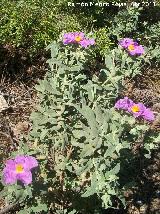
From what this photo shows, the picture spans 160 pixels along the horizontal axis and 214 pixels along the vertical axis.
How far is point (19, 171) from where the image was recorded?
7.58 ft

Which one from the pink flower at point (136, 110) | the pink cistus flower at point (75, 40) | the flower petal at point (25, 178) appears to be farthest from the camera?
the pink cistus flower at point (75, 40)

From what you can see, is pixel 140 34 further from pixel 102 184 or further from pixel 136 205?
pixel 102 184

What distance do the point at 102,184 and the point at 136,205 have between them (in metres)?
1.07

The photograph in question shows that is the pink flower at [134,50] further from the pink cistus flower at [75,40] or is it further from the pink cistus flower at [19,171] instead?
the pink cistus flower at [19,171]

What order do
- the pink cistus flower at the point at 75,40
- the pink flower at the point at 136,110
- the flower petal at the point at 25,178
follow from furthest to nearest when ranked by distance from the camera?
the pink cistus flower at the point at 75,40
the pink flower at the point at 136,110
the flower petal at the point at 25,178

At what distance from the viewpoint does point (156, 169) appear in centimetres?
401

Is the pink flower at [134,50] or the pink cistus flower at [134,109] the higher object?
the pink flower at [134,50]

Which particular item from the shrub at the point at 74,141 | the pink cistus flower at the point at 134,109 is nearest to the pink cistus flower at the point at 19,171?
the shrub at the point at 74,141

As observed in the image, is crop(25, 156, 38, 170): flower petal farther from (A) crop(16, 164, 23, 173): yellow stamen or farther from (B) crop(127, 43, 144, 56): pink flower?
(B) crop(127, 43, 144, 56): pink flower

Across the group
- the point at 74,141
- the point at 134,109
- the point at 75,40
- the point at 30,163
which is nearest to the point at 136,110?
the point at 134,109

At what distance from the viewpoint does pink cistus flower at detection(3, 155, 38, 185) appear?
228 cm

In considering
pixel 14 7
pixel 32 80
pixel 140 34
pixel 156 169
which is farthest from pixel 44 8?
pixel 156 169

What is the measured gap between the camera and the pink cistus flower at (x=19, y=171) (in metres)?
2.28

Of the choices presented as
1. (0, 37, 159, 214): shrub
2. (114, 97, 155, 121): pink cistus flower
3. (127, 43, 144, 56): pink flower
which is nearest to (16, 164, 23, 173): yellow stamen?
(0, 37, 159, 214): shrub
